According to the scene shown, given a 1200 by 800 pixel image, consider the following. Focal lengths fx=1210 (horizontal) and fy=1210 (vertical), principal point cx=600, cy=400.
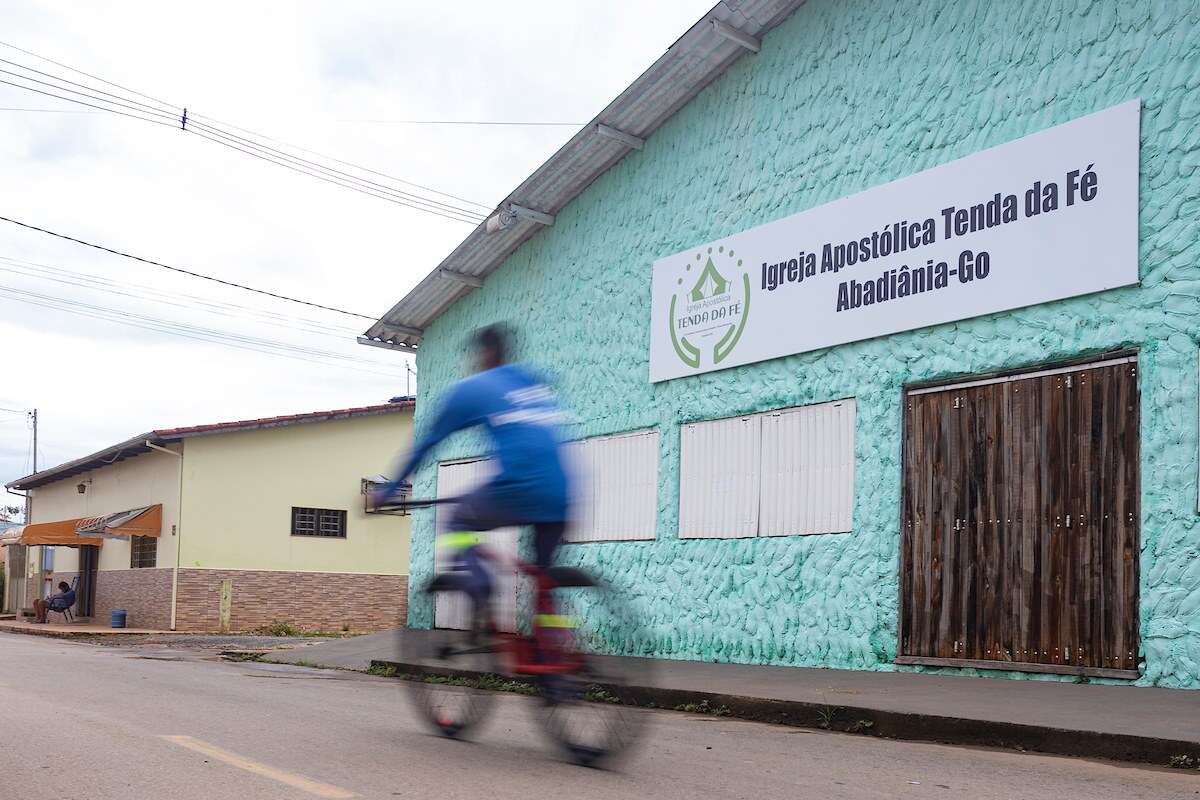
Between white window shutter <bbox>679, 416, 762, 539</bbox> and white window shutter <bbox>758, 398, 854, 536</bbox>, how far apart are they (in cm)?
19

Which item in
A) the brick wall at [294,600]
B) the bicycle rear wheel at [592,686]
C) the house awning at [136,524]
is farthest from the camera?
the house awning at [136,524]

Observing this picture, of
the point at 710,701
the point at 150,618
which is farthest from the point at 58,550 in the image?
the point at 710,701

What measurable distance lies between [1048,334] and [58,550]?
3497 centimetres

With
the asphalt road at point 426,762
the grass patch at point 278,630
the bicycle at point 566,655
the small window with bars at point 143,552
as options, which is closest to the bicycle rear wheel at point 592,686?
the bicycle at point 566,655

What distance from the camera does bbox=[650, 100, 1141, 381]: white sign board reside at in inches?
394

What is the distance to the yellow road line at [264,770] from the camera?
4.96 meters

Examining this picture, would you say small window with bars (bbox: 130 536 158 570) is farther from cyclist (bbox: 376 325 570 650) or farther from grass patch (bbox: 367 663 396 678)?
cyclist (bbox: 376 325 570 650)

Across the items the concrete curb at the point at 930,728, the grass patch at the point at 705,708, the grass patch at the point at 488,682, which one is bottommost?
the grass patch at the point at 705,708

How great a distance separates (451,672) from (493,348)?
1753 mm

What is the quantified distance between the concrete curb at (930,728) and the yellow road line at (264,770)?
1123mm

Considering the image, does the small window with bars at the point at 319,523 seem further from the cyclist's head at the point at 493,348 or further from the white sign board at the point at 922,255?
the cyclist's head at the point at 493,348

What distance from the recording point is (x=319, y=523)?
2867 cm

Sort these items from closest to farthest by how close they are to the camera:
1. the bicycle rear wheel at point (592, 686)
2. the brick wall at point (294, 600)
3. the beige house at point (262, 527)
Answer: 1. the bicycle rear wheel at point (592, 686)
2. the brick wall at point (294, 600)
3. the beige house at point (262, 527)

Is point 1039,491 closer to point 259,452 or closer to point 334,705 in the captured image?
point 334,705
